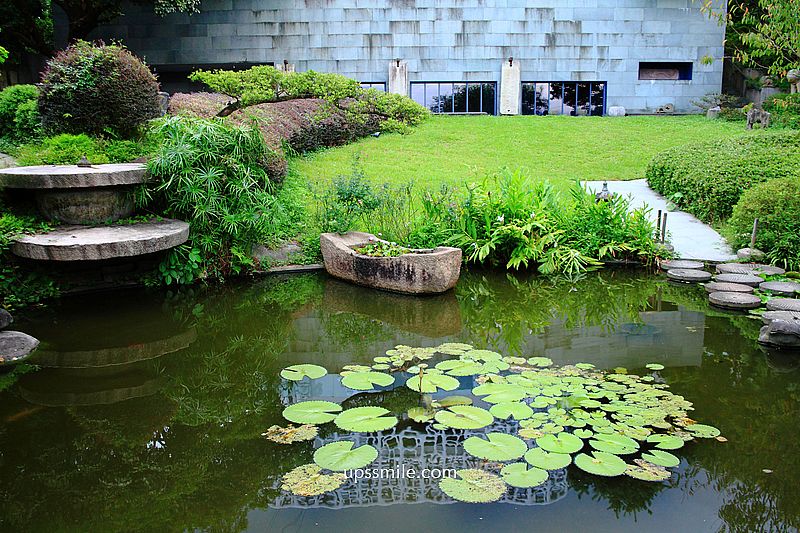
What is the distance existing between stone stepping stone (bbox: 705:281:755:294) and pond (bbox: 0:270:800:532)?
0.18 m

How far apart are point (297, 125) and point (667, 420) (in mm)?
10820

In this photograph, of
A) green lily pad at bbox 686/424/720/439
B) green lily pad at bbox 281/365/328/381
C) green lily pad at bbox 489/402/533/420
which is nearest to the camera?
green lily pad at bbox 686/424/720/439

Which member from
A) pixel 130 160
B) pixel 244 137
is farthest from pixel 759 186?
pixel 130 160

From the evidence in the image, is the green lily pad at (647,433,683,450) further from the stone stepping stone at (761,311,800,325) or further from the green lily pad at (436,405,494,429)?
the stone stepping stone at (761,311,800,325)

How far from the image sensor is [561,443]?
3.69m

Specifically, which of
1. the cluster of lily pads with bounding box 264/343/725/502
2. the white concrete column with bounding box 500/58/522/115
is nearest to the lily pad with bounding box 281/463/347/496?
the cluster of lily pads with bounding box 264/343/725/502

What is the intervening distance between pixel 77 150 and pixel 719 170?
8793 millimetres

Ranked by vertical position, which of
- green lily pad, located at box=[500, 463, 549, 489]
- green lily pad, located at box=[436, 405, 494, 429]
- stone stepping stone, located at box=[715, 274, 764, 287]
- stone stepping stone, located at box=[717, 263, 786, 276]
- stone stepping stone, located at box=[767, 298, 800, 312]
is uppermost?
stone stepping stone, located at box=[717, 263, 786, 276]

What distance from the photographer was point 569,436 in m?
3.76

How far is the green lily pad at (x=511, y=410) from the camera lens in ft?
13.2

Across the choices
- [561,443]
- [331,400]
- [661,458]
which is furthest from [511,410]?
[331,400]

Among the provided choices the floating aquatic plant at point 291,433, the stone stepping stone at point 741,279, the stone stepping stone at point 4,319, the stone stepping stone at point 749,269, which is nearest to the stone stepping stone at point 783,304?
the stone stepping stone at point 741,279

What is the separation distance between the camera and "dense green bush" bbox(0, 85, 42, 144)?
31.2ft

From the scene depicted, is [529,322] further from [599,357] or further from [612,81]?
[612,81]
